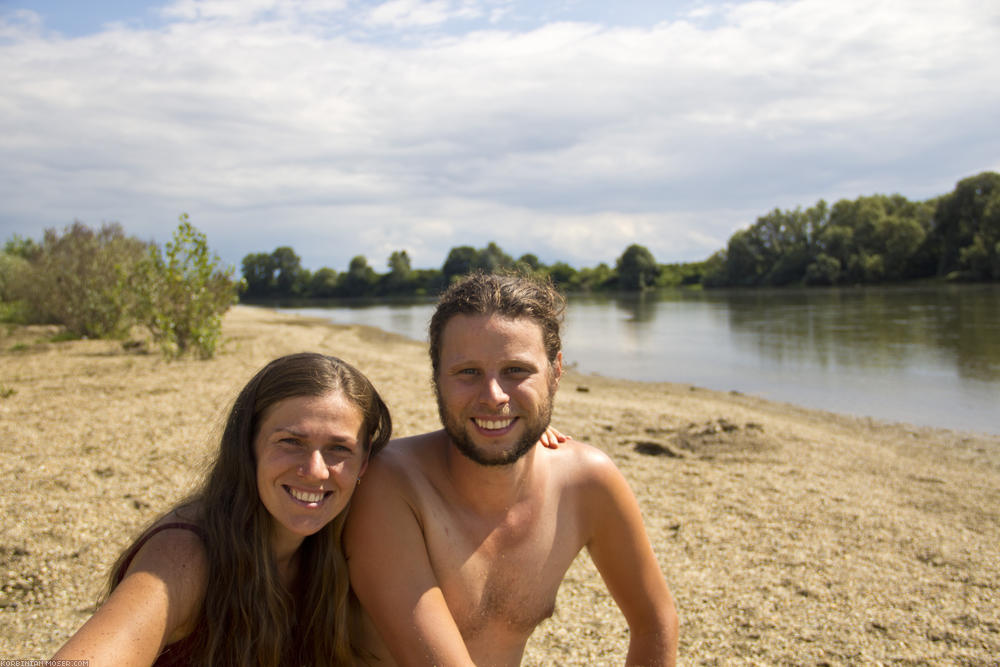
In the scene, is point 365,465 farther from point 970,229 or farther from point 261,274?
point 261,274

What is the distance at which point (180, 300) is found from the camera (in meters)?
14.1

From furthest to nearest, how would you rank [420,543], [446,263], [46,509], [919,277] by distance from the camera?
[446,263] → [919,277] → [46,509] → [420,543]

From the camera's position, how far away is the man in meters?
2.34

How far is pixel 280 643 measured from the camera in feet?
7.43

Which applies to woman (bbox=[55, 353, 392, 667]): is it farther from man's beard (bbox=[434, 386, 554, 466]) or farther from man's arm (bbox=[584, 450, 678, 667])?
man's arm (bbox=[584, 450, 678, 667])

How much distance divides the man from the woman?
140 mm

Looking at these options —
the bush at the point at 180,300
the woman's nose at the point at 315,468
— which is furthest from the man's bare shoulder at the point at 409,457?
the bush at the point at 180,300

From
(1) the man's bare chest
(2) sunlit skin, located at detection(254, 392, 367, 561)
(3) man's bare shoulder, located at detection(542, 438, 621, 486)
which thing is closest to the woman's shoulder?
(2) sunlit skin, located at detection(254, 392, 367, 561)

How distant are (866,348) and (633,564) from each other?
2025cm

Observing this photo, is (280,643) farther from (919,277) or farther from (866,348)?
(919,277)

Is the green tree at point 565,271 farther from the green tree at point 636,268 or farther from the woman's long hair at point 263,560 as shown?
the woman's long hair at point 263,560

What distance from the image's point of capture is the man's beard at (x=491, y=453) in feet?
8.07

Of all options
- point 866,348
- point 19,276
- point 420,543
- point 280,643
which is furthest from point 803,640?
point 19,276

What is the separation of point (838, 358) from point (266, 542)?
18892 mm
